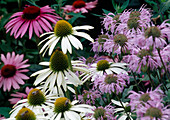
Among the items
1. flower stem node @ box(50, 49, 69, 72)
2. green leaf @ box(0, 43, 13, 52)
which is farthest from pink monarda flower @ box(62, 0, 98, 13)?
flower stem node @ box(50, 49, 69, 72)

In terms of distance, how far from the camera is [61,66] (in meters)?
0.94

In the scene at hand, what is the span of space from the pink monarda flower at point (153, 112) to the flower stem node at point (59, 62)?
40cm

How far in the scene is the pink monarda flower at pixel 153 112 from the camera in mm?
582

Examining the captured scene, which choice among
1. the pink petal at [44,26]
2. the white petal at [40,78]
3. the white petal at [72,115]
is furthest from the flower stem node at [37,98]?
the pink petal at [44,26]

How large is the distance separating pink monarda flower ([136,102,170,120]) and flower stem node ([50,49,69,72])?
399mm

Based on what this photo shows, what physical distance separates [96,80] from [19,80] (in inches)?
41.1

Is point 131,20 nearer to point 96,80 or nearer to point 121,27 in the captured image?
point 121,27

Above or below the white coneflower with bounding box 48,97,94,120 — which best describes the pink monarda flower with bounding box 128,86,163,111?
above

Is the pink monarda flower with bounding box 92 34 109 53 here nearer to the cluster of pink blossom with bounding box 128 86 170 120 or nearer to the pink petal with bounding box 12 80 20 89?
the cluster of pink blossom with bounding box 128 86 170 120

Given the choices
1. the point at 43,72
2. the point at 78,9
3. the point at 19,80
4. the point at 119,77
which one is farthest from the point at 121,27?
the point at 78,9

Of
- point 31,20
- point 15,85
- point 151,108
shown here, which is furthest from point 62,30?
point 15,85

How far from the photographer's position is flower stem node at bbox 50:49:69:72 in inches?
36.8

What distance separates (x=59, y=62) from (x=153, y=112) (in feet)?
1.43

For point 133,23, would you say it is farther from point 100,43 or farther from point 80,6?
point 80,6
